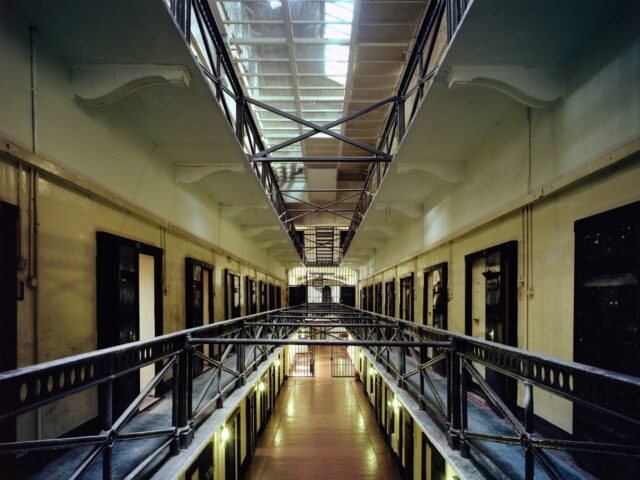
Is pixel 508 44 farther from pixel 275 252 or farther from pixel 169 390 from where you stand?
pixel 275 252

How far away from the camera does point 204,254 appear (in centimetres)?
609

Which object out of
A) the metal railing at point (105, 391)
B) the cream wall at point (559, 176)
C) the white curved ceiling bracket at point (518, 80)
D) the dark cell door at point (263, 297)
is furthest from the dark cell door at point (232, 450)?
the dark cell door at point (263, 297)

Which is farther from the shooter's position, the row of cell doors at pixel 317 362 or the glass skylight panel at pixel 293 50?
the row of cell doors at pixel 317 362

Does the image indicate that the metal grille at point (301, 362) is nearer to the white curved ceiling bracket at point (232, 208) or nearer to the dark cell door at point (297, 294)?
the dark cell door at point (297, 294)

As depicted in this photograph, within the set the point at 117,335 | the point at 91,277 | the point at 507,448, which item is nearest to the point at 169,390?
the point at 117,335

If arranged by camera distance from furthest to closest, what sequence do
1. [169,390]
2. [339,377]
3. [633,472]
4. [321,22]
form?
1. [339,377]
2. [321,22]
3. [169,390]
4. [633,472]

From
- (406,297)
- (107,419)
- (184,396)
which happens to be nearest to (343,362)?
(406,297)

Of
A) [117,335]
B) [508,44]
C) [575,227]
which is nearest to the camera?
[508,44]

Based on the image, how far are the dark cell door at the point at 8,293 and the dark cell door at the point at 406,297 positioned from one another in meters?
6.72

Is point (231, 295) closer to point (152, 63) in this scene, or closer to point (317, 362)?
point (152, 63)

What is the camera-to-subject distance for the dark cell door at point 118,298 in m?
3.06

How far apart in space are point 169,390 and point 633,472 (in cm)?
414

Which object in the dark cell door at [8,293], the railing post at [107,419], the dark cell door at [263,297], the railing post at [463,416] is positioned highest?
the dark cell door at [8,293]

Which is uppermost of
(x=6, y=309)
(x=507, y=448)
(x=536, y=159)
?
(x=536, y=159)
